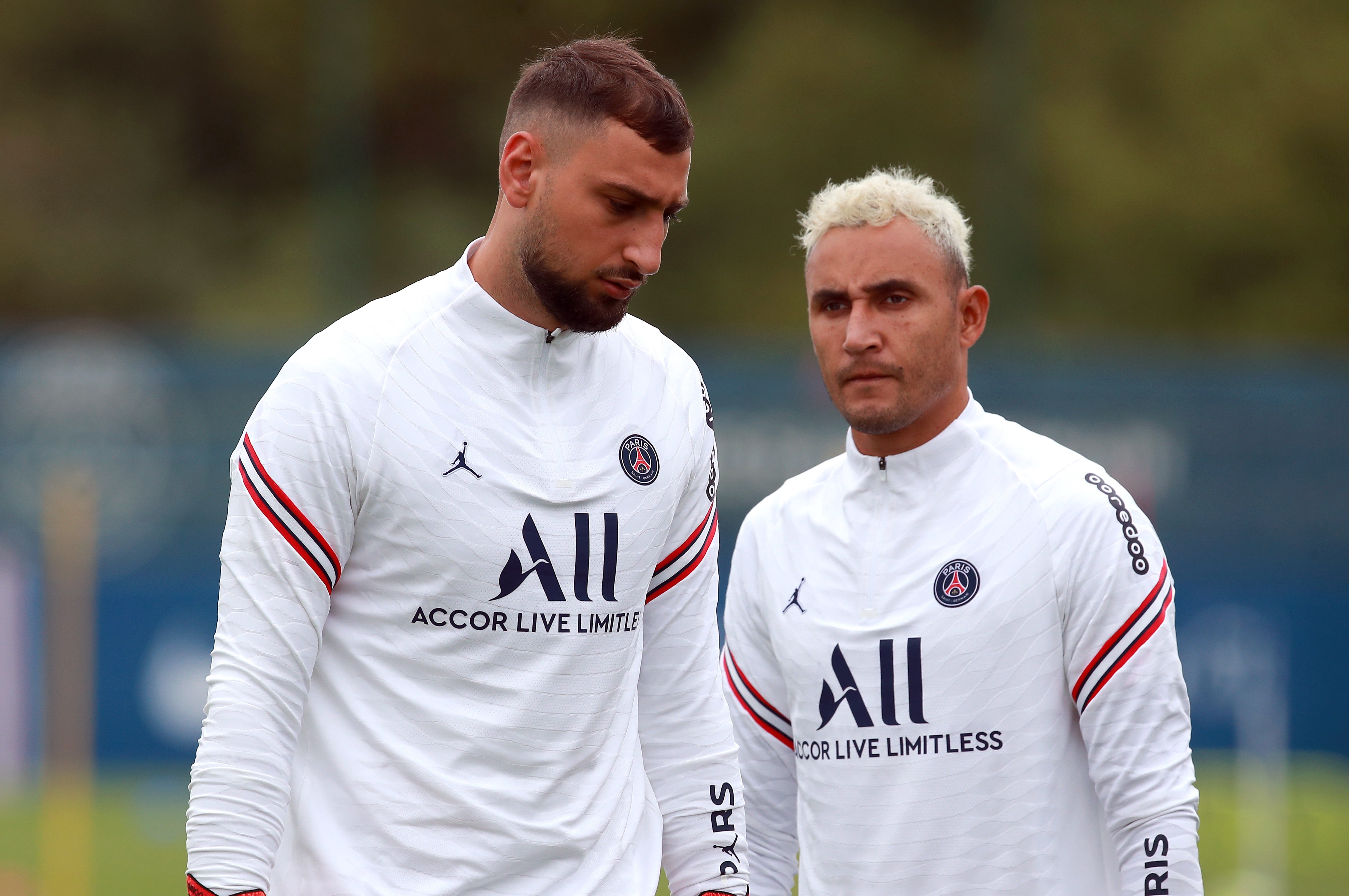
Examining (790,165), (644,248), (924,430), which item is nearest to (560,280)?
(644,248)

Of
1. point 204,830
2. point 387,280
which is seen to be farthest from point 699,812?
point 387,280

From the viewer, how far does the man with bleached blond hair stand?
3.23m

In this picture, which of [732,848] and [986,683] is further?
[986,683]

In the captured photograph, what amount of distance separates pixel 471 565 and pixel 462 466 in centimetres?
16

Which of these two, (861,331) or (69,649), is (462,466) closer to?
(861,331)

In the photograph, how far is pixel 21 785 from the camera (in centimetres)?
1086

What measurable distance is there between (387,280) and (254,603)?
15.2 meters

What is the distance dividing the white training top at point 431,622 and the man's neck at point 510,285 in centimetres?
2

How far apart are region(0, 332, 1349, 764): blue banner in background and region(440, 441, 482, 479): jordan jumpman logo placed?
8.44 m

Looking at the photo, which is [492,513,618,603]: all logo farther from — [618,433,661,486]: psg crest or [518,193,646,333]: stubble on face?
[518,193,646,333]: stubble on face

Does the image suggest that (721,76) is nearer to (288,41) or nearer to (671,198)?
(288,41)

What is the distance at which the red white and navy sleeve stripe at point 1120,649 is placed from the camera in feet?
10.5

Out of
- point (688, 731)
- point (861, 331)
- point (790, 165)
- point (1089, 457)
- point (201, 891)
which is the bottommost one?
point (201, 891)

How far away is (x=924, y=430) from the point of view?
11.6ft
